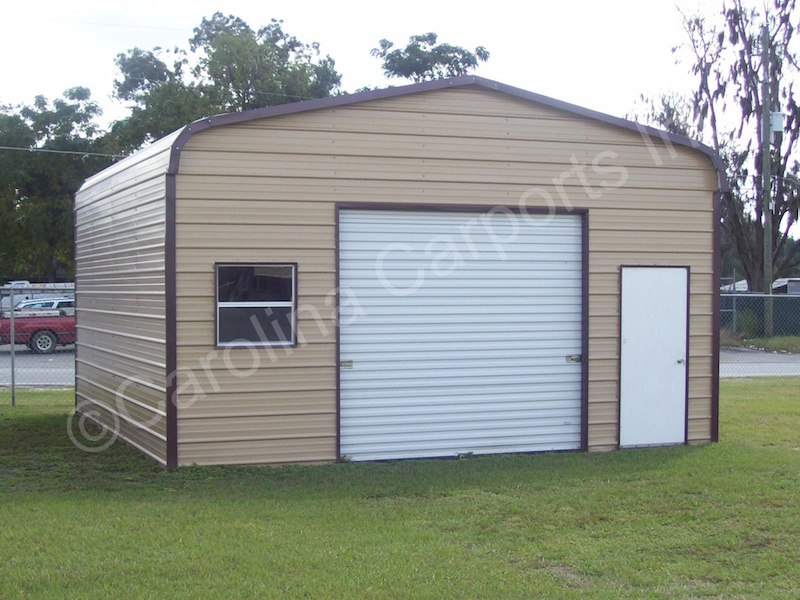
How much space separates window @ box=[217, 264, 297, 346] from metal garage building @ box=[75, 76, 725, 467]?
2 cm

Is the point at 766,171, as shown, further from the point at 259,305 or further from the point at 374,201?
the point at 259,305

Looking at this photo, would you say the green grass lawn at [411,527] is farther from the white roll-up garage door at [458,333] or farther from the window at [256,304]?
the window at [256,304]

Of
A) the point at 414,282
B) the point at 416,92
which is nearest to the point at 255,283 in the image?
the point at 414,282

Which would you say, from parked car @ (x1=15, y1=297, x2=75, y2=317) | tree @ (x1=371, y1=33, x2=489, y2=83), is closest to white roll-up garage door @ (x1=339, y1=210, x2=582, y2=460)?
parked car @ (x1=15, y1=297, x2=75, y2=317)

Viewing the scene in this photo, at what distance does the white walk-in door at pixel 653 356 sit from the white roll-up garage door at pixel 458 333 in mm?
591

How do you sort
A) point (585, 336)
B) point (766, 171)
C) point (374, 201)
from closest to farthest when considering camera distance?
1. point (374, 201)
2. point (585, 336)
3. point (766, 171)

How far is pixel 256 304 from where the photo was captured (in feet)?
30.5

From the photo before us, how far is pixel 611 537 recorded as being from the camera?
661 cm

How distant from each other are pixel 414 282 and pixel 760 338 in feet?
65.9

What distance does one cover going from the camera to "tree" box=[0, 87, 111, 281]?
3008 centimetres

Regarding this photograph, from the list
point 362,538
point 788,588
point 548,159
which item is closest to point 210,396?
point 362,538

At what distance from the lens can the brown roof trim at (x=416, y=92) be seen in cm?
904

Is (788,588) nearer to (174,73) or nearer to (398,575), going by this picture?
(398,575)

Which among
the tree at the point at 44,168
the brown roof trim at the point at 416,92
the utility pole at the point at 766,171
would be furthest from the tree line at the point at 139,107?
the brown roof trim at the point at 416,92
